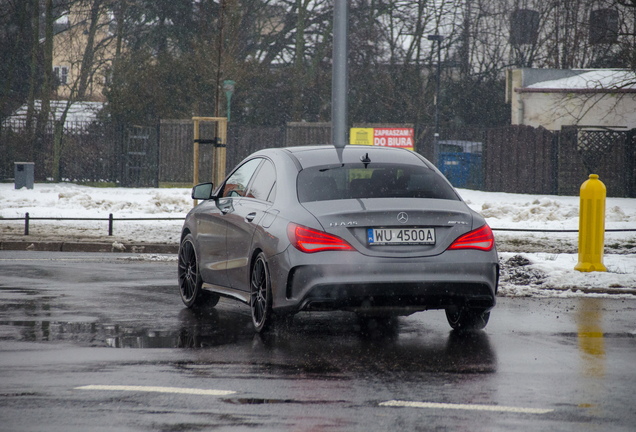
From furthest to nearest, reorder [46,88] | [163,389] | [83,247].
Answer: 1. [46,88]
2. [83,247]
3. [163,389]

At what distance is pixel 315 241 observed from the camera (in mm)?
6941

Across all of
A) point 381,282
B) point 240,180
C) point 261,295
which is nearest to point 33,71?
point 240,180

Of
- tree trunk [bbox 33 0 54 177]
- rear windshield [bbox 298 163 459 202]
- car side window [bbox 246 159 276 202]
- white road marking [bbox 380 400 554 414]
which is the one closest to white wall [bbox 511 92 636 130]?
tree trunk [bbox 33 0 54 177]

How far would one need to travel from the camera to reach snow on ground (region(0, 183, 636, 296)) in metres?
10.8

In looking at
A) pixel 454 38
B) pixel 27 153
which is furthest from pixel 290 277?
pixel 454 38

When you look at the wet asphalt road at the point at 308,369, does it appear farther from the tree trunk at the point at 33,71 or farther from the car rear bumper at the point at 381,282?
the tree trunk at the point at 33,71

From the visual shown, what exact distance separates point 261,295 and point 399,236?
136cm

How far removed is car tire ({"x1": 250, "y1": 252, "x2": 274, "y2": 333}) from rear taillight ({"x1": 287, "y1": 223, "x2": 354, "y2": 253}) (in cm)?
51

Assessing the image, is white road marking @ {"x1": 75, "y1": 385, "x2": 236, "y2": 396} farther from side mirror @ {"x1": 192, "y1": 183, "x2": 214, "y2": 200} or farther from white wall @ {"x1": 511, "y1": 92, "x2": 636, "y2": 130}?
white wall @ {"x1": 511, "y1": 92, "x2": 636, "y2": 130}

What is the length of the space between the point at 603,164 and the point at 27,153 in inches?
849

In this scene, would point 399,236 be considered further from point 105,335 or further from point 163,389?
point 105,335

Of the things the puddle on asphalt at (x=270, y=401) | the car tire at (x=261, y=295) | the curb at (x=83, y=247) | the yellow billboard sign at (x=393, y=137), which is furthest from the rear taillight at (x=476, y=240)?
the yellow billboard sign at (x=393, y=137)

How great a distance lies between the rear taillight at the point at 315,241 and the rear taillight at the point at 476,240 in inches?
34.2

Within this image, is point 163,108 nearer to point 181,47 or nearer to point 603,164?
point 181,47
